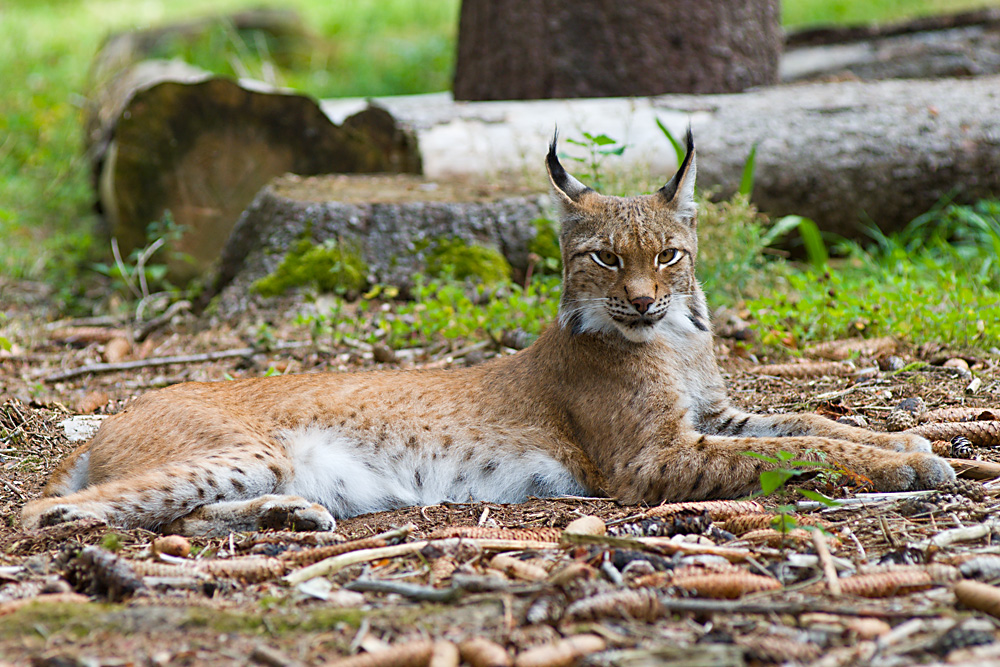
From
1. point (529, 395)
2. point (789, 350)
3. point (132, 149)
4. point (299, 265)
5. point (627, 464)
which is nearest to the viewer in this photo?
point (627, 464)

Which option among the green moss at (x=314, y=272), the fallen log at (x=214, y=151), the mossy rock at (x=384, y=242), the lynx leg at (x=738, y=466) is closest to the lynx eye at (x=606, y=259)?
the lynx leg at (x=738, y=466)

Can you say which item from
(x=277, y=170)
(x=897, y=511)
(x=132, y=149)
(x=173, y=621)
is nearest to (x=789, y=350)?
(x=897, y=511)

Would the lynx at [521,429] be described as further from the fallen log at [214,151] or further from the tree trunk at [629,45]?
the tree trunk at [629,45]

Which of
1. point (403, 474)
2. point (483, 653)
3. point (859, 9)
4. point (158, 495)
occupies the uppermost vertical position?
point (859, 9)

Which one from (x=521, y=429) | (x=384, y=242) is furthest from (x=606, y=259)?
(x=384, y=242)

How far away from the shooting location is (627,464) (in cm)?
377

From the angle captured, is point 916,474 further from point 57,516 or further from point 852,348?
point 57,516

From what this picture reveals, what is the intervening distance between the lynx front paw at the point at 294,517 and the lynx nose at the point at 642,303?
5.02ft

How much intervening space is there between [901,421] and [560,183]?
1.92 m

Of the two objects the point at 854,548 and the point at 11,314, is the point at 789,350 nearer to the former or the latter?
the point at 854,548

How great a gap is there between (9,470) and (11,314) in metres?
3.19

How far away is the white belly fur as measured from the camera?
388 cm

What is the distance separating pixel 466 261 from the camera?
630 cm

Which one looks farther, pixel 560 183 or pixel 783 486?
pixel 560 183
